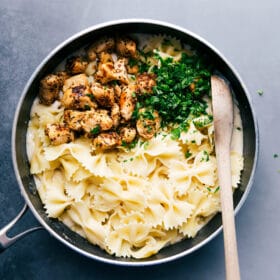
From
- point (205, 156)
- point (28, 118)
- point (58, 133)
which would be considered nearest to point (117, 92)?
point (58, 133)

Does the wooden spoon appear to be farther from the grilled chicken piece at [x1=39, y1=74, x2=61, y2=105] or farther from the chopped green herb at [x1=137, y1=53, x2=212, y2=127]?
the grilled chicken piece at [x1=39, y1=74, x2=61, y2=105]

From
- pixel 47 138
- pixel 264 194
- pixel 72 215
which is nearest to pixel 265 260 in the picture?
pixel 264 194

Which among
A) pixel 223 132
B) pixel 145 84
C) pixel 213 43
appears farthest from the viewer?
pixel 213 43

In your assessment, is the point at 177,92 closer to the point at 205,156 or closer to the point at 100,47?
the point at 205,156

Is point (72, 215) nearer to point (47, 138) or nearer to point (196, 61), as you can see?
point (47, 138)

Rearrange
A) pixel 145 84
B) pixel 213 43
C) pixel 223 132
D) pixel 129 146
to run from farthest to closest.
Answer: pixel 213 43
pixel 129 146
pixel 145 84
pixel 223 132

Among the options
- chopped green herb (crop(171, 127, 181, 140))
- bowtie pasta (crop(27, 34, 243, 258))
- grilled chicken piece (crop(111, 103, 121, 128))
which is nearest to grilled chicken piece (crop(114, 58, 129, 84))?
bowtie pasta (crop(27, 34, 243, 258))

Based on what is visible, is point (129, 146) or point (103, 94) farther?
point (129, 146)
